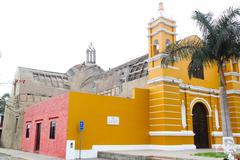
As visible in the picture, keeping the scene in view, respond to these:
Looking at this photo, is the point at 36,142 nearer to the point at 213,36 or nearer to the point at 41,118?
the point at 41,118

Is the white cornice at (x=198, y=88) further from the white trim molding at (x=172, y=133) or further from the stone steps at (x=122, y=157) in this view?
the stone steps at (x=122, y=157)

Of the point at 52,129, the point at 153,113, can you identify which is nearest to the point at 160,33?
the point at 153,113

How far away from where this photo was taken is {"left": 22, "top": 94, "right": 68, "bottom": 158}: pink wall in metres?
18.1

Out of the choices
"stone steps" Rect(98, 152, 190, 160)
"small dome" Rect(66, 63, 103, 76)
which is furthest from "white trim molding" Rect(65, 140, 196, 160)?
"small dome" Rect(66, 63, 103, 76)

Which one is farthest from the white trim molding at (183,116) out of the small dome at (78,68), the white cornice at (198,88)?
the small dome at (78,68)

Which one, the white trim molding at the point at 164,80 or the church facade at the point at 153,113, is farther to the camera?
the white trim molding at the point at 164,80

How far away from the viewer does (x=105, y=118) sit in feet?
62.2

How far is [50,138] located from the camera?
20188mm

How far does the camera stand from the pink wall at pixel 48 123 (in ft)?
59.4

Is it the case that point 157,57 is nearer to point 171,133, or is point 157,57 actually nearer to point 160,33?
point 160,33

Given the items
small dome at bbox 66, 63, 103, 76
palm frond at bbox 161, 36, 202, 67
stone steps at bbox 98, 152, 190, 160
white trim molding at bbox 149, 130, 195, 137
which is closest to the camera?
stone steps at bbox 98, 152, 190, 160

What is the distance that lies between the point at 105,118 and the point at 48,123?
199 inches

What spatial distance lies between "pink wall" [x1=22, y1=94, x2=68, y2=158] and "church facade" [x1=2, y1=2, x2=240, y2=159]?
4cm

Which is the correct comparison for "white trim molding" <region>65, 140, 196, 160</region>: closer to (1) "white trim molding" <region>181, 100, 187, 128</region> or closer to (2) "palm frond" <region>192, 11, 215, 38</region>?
(1) "white trim molding" <region>181, 100, 187, 128</region>
